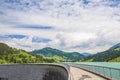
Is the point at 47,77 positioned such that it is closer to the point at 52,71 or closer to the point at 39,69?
the point at 52,71

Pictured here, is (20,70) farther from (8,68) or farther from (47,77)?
(47,77)

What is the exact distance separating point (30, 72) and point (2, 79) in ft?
53.1

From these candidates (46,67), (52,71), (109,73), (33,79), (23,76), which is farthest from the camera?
(23,76)

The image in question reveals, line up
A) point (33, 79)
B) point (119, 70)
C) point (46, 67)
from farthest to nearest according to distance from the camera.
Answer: point (33, 79)
point (46, 67)
point (119, 70)

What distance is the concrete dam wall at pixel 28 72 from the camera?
80.1 meters

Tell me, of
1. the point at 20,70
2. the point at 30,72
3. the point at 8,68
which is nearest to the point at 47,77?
the point at 30,72

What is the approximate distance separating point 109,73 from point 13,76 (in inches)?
3048

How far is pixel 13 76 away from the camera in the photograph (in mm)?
103375

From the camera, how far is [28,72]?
9712 cm

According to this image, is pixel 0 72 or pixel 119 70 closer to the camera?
pixel 119 70

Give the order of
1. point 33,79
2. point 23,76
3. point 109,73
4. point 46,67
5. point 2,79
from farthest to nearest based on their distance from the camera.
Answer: point 2,79
point 23,76
point 33,79
point 46,67
point 109,73

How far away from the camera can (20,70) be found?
100750mm

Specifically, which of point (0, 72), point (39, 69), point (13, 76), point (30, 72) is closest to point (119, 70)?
point (39, 69)

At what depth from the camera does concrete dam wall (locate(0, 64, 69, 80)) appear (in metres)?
80.1
